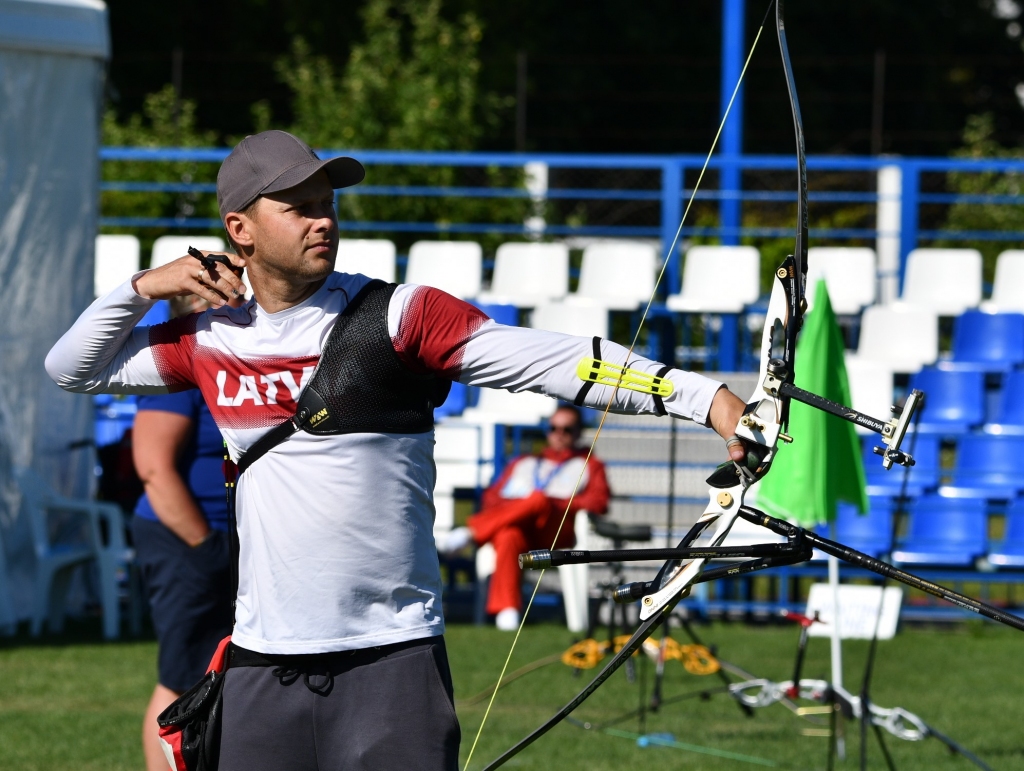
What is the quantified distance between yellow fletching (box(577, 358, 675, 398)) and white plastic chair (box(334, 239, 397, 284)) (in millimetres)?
8950

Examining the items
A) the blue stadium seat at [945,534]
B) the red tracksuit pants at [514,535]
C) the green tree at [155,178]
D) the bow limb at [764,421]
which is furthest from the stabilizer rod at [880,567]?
the green tree at [155,178]

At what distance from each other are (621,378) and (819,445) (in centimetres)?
358

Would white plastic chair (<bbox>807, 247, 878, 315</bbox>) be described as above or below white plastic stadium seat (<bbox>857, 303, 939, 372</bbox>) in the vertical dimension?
above

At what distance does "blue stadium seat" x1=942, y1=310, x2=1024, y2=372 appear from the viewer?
38.1 feet

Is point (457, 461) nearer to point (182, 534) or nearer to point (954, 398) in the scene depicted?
point (954, 398)

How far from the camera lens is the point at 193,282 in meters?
3.05

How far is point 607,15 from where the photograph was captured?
2495 centimetres

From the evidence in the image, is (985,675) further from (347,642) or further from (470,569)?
(347,642)

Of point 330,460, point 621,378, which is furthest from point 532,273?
point 621,378

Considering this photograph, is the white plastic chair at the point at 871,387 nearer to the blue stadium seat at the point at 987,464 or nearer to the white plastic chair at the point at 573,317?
the blue stadium seat at the point at 987,464

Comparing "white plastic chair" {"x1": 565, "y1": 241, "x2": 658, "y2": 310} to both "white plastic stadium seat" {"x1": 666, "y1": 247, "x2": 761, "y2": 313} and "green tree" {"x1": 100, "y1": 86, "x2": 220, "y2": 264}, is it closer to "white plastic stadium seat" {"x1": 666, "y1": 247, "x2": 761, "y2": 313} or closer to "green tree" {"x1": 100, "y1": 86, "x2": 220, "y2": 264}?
"white plastic stadium seat" {"x1": 666, "y1": 247, "x2": 761, "y2": 313}

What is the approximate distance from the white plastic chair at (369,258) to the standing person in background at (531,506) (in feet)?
7.78

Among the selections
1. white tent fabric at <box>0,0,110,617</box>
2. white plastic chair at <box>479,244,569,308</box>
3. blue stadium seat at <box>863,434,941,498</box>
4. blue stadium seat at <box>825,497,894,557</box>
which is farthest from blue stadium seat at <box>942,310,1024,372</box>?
white tent fabric at <box>0,0,110,617</box>

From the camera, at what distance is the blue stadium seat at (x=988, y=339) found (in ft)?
38.1
